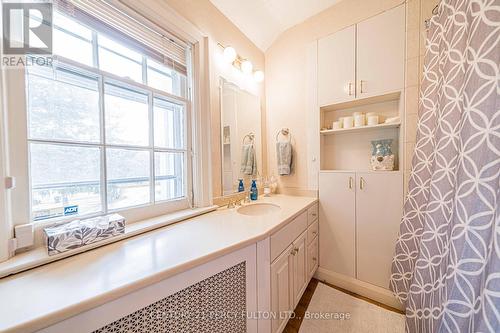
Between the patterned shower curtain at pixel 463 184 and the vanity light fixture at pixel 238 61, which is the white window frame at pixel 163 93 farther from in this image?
the patterned shower curtain at pixel 463 184

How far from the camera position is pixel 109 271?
61 cm

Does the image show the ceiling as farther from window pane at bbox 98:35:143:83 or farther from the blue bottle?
the blue bottle

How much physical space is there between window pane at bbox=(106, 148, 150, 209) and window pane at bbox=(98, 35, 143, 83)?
0.44 metres

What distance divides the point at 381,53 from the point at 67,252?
2271 mm

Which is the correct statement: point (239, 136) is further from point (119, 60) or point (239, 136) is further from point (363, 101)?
point (363, 101)

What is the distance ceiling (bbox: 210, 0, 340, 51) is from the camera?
153cm

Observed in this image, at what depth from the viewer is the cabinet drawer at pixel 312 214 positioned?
153 centimetres

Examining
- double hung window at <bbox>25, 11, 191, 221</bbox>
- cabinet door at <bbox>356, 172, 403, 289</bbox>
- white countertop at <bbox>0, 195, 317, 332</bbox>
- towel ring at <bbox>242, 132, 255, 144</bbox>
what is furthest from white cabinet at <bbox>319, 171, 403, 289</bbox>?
double hung window at <bbox>25, 11, 191, 221</bbox>

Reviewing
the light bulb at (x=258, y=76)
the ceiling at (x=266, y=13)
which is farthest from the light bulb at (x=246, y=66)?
the ceiling at (x=266, y=13)

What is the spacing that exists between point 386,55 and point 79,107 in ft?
6.74

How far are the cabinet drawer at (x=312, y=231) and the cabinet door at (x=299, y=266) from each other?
77mm

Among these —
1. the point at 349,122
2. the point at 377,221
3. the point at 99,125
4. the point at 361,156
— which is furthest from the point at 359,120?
the point at 99,125

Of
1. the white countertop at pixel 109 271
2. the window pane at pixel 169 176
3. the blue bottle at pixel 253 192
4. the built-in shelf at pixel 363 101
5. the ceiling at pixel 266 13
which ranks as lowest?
the white countertop at pixel 109 271

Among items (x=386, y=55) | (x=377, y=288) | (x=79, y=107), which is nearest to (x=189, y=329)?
(x=79, y=107)
